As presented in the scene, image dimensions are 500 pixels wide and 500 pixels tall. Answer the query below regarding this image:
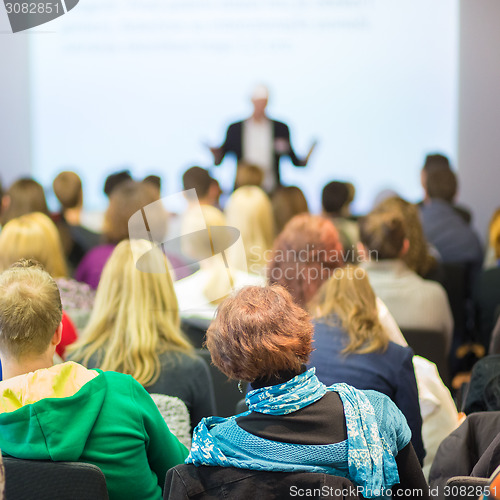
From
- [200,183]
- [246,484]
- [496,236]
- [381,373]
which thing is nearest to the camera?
[246,484]

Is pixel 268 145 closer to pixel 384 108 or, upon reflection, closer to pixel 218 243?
pixel 384 108

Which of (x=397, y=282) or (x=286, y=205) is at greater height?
(x=286, y=205)

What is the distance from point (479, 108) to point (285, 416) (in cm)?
629

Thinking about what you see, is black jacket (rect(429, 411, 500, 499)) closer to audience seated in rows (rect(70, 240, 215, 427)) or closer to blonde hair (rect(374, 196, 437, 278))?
audience seated in rows (rect(70, 240, 215, 427))

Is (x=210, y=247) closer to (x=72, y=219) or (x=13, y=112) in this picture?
(x=72, y=219)

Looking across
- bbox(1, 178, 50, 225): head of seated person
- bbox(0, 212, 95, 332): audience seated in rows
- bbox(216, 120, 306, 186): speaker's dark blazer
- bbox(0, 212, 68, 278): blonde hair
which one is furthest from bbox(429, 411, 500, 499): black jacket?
bbox(216, 120, 306, 186): speaker's dark blazer

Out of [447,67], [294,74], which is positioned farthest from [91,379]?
[447,67]

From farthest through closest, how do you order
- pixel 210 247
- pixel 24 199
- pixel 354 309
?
pixel 24 199 < pixel 210 247 < pixel 354 309

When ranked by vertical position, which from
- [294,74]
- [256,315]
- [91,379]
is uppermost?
[294,74]

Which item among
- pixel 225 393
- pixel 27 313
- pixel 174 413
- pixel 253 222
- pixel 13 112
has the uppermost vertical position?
pixel 13 112

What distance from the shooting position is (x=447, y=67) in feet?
22.5

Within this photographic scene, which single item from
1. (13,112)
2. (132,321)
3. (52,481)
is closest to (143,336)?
(132,321)

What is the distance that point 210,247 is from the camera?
335 centimetres

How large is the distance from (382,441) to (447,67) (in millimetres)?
6044
